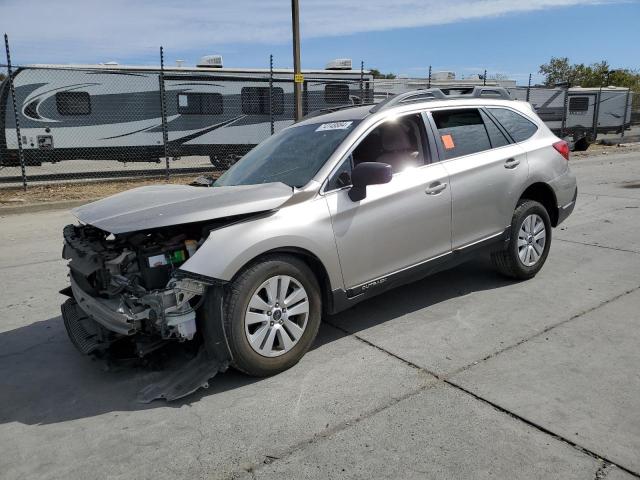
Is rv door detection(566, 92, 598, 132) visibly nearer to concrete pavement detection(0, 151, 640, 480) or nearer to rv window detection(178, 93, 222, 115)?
rv window detection(178, 93, 222, 115)

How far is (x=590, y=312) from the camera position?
442 cm

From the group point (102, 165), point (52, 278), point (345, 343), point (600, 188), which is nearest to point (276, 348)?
point (345, 343)

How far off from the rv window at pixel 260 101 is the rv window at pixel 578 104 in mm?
15796

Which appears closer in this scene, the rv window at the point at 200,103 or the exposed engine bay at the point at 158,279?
the exposed engine bay at the point at 158,279

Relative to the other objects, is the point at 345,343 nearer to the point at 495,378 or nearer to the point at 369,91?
the point at 495,378

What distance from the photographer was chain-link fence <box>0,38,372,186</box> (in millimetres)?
14578

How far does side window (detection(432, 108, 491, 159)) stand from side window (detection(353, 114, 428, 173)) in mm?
221

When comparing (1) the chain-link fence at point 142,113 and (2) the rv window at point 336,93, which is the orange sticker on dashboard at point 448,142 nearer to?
(1) the chain-link fence at point 142,113

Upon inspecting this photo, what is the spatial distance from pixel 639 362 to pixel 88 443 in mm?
3441

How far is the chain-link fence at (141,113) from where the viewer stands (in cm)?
1458

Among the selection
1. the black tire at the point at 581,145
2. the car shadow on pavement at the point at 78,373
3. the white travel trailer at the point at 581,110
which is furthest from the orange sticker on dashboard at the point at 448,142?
the black tire at the point at 581,145

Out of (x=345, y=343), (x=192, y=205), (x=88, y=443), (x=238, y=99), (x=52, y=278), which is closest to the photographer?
(x=88, y=443)

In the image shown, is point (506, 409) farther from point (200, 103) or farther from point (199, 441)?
point (200, 103)

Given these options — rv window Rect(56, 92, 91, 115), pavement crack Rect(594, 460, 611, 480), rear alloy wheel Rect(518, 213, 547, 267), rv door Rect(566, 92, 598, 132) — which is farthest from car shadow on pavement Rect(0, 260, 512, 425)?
rv door Rect(566, 92, 598, 132)
